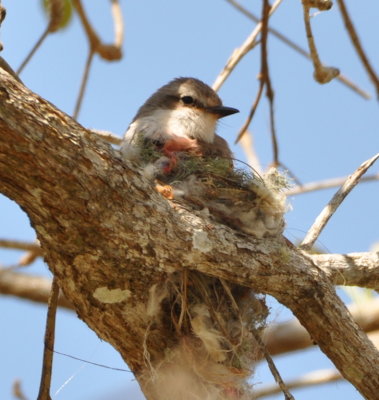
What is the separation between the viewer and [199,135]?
15.3ft

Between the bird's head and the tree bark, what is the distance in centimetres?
142

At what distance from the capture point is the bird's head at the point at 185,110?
4625 mm

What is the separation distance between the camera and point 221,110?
4977 millimetres

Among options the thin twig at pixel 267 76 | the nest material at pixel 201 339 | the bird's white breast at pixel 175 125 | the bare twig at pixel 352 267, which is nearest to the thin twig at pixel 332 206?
the bare twig at pixel 352 267

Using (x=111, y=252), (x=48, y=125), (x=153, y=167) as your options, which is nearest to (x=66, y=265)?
(x=111, y=252)

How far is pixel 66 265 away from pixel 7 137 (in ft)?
2.17

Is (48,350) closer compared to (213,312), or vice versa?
(48,350)

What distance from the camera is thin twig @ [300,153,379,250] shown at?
365 cm

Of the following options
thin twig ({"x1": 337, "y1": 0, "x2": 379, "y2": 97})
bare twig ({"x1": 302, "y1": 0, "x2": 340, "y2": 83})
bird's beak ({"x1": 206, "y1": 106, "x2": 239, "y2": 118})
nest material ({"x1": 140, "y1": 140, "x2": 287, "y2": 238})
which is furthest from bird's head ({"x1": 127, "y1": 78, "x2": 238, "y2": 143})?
thin twig ({"x1": 337, "y1": 0, "x2": 379, "y2": 97})

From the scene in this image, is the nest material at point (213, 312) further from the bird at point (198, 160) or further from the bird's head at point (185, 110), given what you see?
the bird's head at point (185, 110)

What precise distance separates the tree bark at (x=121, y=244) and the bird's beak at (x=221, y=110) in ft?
5.61

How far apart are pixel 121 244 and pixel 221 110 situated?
2.19 m

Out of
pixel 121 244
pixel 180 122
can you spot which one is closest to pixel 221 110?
pixel 180 122

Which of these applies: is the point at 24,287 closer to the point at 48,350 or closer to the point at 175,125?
the point at 175,125
